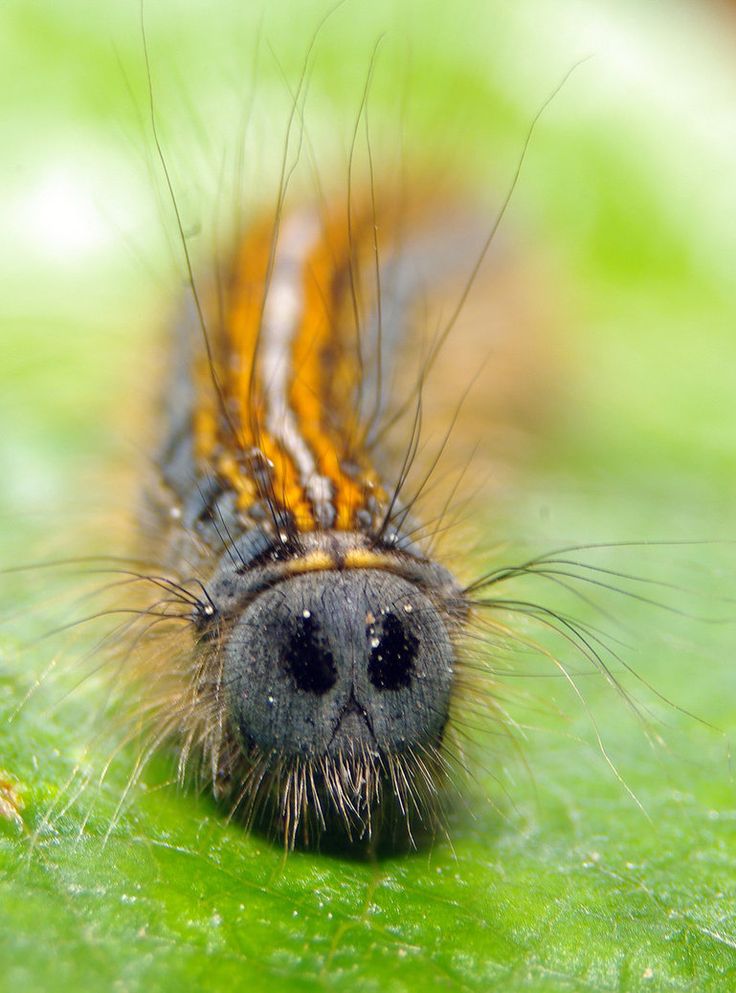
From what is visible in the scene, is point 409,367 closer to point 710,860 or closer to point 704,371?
point 704,371

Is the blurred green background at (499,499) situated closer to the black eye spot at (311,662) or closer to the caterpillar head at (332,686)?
the caterpillar head at (332,686)

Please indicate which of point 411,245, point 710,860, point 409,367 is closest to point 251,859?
point 710,860

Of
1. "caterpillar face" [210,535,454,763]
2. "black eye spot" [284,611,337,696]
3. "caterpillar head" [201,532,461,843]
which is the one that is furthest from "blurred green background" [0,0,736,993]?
"black eye spot" [284,611,337,696]

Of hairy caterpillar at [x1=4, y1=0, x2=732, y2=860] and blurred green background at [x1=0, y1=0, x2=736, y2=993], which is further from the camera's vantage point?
hairy caterpillar at [x1=4, y1=0, x2=732, y2=860]

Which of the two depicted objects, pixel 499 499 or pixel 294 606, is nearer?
pixel 294 606

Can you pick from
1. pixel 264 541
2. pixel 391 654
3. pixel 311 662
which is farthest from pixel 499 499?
pixel 311 662

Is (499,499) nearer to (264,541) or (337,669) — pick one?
(264,541)

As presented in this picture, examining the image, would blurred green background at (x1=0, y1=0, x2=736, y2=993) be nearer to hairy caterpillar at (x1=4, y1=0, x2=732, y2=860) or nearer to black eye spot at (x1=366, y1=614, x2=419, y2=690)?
hairy caterpillar at (x1=4, y1=0, x2=732, y2=860)
